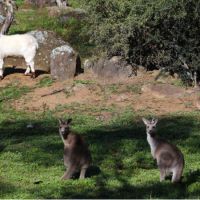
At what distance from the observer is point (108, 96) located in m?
20.9

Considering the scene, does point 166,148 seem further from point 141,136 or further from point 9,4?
point 9,4

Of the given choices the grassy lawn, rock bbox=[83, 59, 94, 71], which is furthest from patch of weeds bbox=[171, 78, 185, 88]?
rock bbox=[83, 59, 94, 71]

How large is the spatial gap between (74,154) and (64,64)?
12.0m

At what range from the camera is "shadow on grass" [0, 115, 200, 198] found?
35.3ft

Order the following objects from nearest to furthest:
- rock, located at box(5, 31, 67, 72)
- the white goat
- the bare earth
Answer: the bare earth
the white goat
rock, located at box(5, 31, 67, 72)

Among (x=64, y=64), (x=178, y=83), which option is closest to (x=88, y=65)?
(x=64, y=64)

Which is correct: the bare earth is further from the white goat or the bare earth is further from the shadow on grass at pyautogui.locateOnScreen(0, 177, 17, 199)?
the shadow on grass at pyautogui.locateOnScreen(0, 177, 17, 199)

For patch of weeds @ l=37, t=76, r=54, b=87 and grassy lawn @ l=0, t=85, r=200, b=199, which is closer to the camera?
grassy lawn @ l=0, t=85, r=200, b=199

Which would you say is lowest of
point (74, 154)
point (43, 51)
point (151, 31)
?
Answer: point (43, 51)

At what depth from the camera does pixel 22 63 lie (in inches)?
1016

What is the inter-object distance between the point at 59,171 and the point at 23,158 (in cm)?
169

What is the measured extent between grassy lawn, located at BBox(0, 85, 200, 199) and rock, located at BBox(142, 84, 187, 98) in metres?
1.85

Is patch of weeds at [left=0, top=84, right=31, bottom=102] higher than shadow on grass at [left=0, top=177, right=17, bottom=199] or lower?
lower

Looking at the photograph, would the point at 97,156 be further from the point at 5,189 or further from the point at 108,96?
the point at 108,96
